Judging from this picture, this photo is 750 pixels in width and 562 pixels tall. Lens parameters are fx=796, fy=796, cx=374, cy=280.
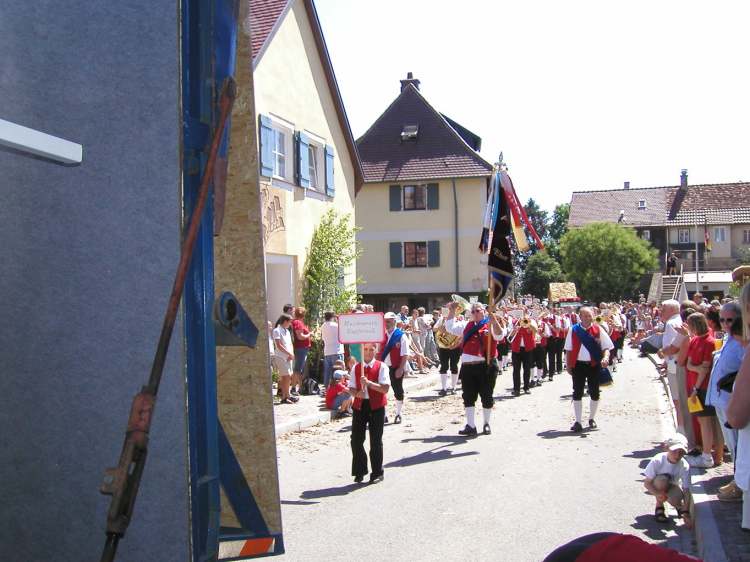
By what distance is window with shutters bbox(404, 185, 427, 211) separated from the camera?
128ft

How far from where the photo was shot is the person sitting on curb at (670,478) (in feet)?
22.3

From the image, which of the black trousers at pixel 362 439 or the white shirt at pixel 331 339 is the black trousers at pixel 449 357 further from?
the black trousers at pixel 362 439

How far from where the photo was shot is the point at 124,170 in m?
2.53

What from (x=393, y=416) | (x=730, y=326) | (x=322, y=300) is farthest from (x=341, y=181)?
(x=730, y=326)

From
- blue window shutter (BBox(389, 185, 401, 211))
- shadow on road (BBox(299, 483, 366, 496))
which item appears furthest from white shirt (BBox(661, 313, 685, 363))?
blue window shutter (BBox(389, 185, 401, 211))

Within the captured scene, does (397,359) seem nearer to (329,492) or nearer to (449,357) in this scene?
(449,357)

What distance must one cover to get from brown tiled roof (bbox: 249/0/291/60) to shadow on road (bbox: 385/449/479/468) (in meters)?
10.3

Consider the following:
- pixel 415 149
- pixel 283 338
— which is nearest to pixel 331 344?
pixel 283 338

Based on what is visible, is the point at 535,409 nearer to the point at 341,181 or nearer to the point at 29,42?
the point at 341,181

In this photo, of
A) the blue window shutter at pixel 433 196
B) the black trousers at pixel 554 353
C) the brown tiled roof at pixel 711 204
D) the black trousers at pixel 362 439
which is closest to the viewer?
the black trousers at pixel 362 439

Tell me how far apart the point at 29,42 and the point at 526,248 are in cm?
1083

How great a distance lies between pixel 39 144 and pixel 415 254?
Result: 36.7 metres

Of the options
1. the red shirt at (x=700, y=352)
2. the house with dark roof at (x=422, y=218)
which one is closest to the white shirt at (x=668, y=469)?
the red shirt at (x=700, y=352)

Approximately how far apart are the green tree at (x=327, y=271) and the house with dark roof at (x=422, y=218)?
1726 centimetres
